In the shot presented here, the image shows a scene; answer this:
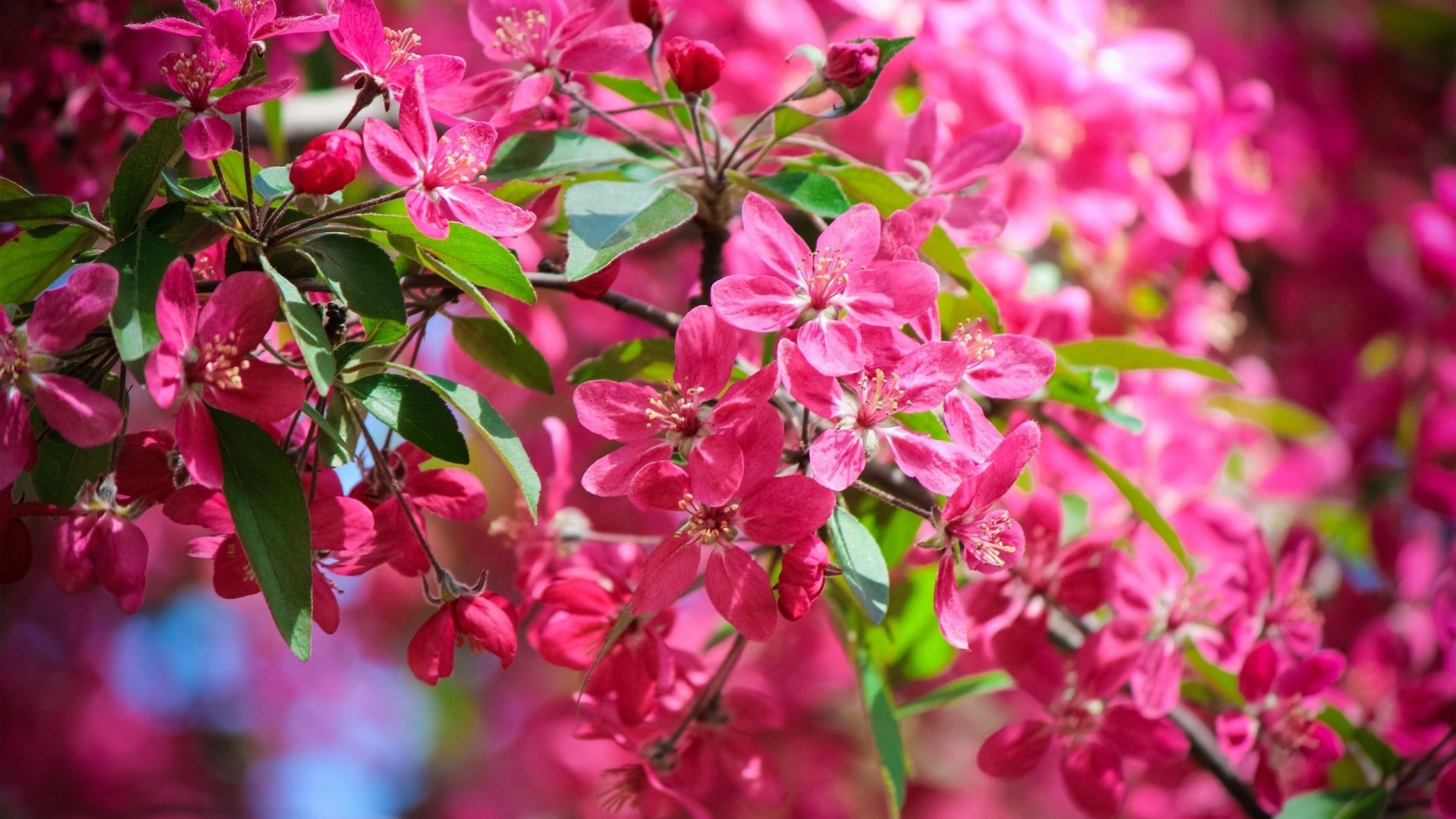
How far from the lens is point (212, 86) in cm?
74

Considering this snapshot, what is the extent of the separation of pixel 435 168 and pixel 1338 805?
1.05 m

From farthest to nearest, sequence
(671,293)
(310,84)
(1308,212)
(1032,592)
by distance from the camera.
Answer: (1308,212)
(671,293)
(310,84)
(1032,592)

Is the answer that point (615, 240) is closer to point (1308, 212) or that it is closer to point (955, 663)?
point (955, 663)

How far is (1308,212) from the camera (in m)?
2.26

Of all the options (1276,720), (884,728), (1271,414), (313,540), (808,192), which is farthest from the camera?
(1271,414)

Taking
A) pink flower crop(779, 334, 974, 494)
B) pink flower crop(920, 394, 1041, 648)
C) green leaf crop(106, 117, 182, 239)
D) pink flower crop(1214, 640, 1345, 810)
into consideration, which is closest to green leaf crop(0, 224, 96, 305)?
green leaf crop(106, 117, 182, 239)

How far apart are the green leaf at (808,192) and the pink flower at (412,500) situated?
31 cm

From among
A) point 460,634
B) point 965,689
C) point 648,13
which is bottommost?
point 965,689

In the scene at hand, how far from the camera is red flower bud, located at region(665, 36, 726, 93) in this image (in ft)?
2.69

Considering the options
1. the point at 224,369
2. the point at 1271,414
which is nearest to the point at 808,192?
the point at 224,369

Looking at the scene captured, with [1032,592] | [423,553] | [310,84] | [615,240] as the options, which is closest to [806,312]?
[615,240]

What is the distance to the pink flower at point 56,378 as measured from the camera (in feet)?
2.18

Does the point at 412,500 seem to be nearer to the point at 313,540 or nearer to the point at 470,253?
the point at 313,540

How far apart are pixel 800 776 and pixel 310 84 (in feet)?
5.02
